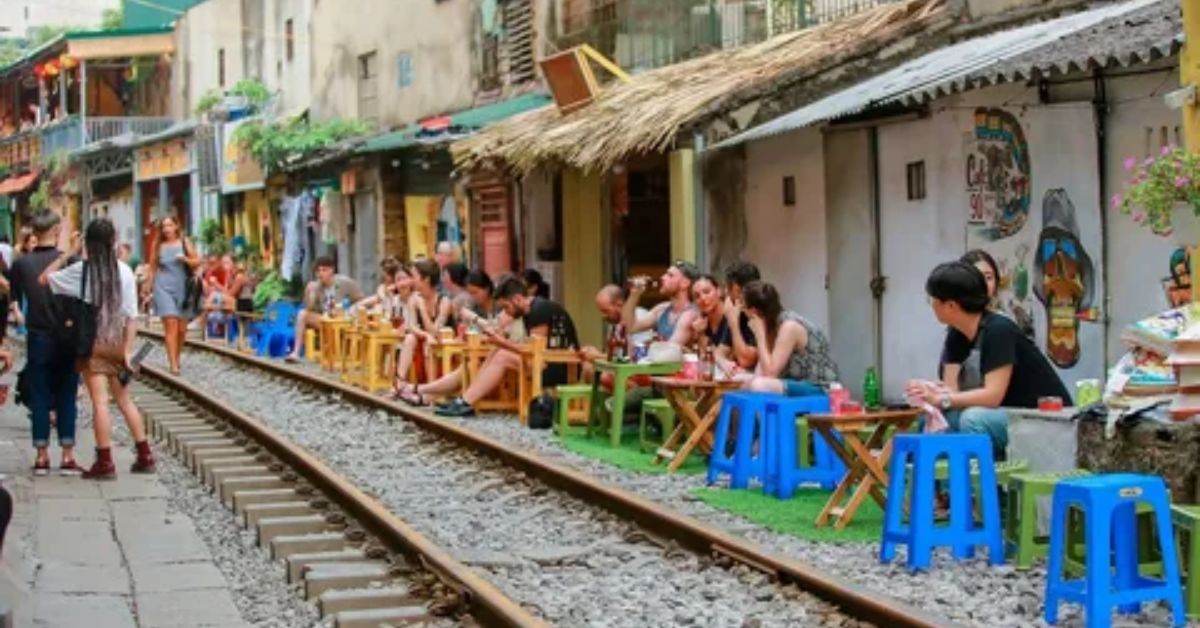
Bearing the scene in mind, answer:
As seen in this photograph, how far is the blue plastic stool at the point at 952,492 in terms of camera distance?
8.59m

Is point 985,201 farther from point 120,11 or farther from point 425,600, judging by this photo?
point 120,11

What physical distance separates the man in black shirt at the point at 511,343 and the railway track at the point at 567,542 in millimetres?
766

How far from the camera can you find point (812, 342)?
1238 cm

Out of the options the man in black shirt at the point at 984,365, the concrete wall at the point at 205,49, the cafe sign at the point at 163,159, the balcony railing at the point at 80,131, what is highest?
the concrete wall at the point at 205,49

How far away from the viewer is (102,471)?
12516 millimetres

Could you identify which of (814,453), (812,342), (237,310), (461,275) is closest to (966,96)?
(812,342)

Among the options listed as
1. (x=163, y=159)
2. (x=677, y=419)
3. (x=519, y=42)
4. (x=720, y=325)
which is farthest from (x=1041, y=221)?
(x=163, y=159)

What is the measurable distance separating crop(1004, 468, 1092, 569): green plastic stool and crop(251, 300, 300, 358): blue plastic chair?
19433mm

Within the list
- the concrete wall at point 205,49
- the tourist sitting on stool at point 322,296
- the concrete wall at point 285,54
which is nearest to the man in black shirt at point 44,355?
the tourist sitting on stool at point 322,296

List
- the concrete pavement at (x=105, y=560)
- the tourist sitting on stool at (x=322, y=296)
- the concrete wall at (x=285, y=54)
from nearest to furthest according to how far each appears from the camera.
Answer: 1. the concrete pavement at (x=105, y=560)
2. the tourist sitting on stool at (x=322, y=296)
3. the concrete wall at (x=285, y=54)

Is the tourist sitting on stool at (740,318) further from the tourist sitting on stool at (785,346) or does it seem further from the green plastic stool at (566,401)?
the green plastic stool at (566,401)

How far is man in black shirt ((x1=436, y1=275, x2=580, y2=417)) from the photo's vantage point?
16219mm

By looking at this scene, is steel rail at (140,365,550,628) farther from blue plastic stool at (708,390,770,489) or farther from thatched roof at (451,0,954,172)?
thatched roof at (451,0,954,172)

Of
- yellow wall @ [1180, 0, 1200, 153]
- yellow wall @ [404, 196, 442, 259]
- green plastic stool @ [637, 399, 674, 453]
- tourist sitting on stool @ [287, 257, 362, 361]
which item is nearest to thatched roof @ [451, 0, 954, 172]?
A: tourist sitting on stool @ [287, 257, 362, 361]
